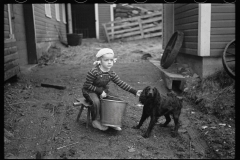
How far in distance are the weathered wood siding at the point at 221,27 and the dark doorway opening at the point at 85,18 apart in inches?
562

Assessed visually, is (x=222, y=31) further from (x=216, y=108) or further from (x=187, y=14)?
(x=216, y=108)

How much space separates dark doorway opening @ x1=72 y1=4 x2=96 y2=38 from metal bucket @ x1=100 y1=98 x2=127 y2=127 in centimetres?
1689

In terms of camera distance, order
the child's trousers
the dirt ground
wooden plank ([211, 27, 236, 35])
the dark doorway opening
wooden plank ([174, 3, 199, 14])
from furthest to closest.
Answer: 1. the dark doorway opening
2. wooden plank ([174, 3, 199, 14])
3. wooden plank ([211, 27, 236, 35])
4. the child's trousers
5. the dirt ground

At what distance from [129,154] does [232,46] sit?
4877mm

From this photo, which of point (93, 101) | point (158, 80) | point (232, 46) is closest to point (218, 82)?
point (232, 46)

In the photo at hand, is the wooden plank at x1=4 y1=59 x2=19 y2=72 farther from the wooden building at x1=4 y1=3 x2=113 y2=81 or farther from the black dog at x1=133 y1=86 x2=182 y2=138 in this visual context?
the black dog at x1=133 y1=86 x2=182 y2=138

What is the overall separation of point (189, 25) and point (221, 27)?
111 centimetres

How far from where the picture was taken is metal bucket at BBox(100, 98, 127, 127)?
362cm

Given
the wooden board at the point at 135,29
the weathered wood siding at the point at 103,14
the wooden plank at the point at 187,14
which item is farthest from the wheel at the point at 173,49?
the weathered wood siding at the point at 103,14

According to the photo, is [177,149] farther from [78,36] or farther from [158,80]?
[78,36]

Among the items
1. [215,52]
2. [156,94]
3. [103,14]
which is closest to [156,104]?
[156,94]

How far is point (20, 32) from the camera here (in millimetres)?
8719

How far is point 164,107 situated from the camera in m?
3.71

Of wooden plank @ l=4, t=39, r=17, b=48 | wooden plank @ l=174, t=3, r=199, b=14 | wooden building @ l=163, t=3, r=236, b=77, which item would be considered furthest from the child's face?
wooden plank @ l=174, t=3, r=199, b=14
